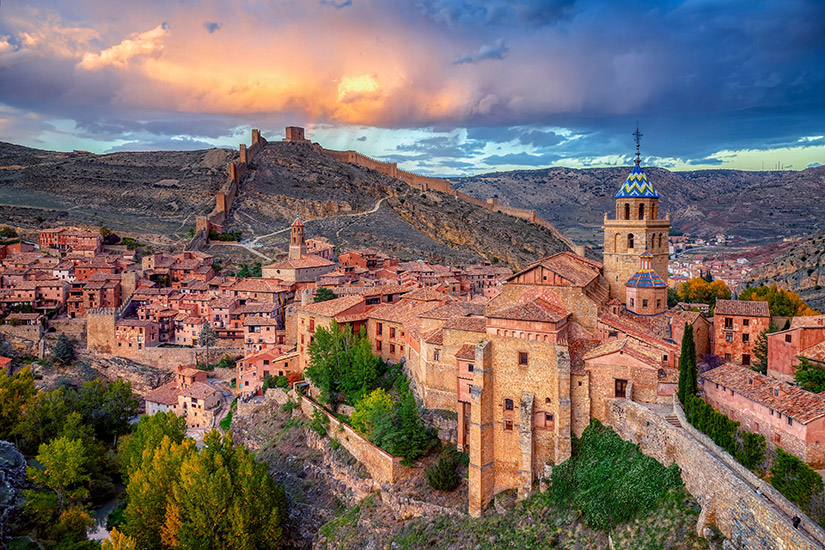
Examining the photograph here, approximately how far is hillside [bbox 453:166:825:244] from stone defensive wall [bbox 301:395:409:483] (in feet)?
244

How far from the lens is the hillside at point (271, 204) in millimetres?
68062

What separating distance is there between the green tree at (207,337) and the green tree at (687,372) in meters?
33.0

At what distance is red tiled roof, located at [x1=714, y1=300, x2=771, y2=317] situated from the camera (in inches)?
873

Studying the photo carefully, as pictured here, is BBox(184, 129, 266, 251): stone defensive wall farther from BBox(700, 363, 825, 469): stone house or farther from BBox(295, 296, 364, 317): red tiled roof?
BBox(700, 363, 825, 469): stone house

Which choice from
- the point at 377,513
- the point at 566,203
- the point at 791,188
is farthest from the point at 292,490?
the point at 566,203

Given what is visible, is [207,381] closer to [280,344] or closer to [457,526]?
[280,344]

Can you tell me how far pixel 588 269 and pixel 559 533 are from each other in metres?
11.8

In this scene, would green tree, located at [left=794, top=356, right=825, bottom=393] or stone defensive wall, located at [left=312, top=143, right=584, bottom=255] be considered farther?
stone defensive wall, located at [left=312, top=143, right=584, bottom=255]

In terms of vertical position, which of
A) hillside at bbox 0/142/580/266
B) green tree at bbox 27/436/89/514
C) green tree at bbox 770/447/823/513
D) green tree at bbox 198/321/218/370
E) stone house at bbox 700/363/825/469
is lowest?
green tree at bbox 27/436/89/514

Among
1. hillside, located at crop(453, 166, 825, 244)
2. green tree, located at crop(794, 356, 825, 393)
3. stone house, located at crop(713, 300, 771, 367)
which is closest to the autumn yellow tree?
stone house, located at crop(713, 300, 771, 367)

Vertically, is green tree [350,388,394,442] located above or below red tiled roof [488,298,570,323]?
below

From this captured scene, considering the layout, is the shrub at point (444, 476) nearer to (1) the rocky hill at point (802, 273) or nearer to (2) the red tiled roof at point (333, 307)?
(2) the red tiled roof at point (333, 307)

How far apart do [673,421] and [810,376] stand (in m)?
4.48

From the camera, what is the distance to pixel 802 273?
43.3 meters
